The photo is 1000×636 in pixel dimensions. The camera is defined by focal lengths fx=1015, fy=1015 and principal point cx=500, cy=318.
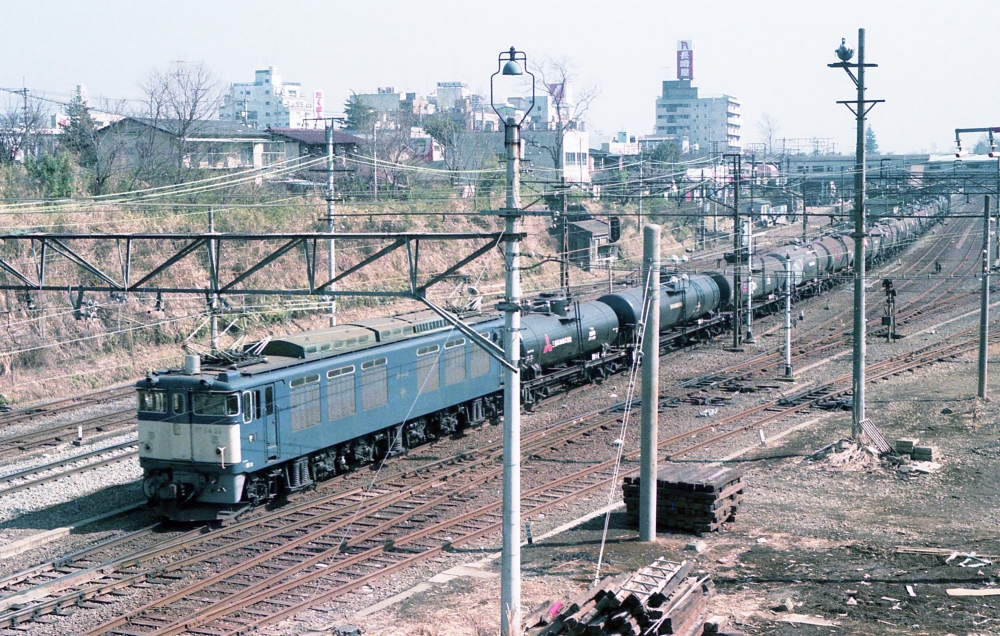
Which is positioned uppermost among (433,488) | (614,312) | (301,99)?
(301,99)

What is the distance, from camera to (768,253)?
151 feet

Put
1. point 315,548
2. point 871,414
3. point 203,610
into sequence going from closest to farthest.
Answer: point 203,610, point 315,548, point 871,414

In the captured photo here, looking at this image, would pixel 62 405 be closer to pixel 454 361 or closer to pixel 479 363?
pixel 454 361

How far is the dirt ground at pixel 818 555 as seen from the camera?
1283 cm

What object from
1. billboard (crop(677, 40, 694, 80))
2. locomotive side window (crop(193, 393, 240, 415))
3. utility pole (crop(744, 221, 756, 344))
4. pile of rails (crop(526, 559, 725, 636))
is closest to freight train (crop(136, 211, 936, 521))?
locomotive side window (crop(193, 393, 240, 415))

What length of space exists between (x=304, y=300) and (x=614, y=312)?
15244 millimetres

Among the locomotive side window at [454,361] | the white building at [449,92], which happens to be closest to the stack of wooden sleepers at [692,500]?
the locomotive side window at [454,361]

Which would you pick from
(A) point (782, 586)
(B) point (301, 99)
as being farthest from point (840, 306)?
(B) point (301, 99)

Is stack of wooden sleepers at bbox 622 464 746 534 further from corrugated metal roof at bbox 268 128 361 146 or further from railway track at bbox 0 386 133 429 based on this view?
corrugated metal roof at bbox 268 128 361 146

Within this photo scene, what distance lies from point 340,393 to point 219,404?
2.99m

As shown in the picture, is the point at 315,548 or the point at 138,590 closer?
the point at 138,590

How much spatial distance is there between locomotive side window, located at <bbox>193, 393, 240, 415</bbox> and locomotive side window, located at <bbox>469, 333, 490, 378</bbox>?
783 centimetres

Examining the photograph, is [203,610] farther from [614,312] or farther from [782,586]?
[614,312]

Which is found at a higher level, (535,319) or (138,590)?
(535,319)
